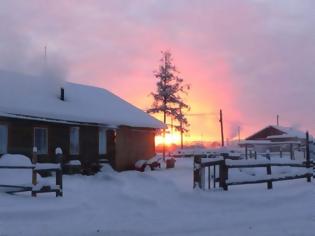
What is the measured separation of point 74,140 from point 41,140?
228cm

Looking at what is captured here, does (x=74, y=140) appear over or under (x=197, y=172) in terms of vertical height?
over

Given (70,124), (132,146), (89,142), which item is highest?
(70,124)

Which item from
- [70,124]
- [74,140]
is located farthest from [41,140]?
[74,140]

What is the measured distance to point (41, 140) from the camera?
1011 inches

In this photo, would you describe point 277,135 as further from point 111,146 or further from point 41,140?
point 41,140

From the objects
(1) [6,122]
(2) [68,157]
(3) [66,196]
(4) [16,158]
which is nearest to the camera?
(3) [66,196]

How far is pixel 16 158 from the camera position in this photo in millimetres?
22234

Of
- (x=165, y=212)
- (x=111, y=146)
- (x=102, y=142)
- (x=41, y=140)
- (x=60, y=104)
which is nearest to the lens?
(x=165, y=212)

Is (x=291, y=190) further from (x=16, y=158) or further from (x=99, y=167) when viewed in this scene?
(x=99, y=167)

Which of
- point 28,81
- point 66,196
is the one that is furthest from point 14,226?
point 28,81

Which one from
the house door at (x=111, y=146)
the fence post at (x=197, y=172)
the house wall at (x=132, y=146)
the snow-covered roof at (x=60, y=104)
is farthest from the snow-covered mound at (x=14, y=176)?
the house wall at (x=132, y=146)

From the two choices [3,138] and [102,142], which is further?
[102,142]

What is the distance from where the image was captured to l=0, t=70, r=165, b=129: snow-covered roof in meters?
24.6

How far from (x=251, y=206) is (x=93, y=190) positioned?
6.13 meters
